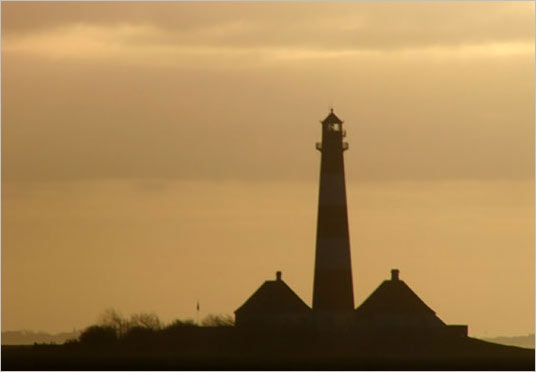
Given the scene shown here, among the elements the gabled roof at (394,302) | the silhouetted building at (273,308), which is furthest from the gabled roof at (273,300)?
the gabled roof at (394,302)

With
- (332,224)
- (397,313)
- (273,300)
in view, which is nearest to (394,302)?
(397,313)

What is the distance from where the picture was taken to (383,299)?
156m

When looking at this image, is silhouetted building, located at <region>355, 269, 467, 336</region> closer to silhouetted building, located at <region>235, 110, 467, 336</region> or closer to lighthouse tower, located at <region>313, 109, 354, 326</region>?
silhouetted building, located at <region>235, 110, 467, 336</region>

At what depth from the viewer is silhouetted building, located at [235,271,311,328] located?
6083 inches

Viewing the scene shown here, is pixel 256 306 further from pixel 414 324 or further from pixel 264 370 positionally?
pixel 264 370

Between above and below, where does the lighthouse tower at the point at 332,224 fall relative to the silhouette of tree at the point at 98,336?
above

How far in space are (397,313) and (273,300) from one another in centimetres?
488

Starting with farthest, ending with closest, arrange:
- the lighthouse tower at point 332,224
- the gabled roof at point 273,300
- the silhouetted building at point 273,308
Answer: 1. the gabled roof at point 273,300
2. the silhouetted building at point 273,308
3. the lighthouse tower at point 332,224

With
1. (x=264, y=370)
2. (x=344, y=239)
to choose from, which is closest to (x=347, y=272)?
(x=344, y=239)

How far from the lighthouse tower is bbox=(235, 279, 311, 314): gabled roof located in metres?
4.57

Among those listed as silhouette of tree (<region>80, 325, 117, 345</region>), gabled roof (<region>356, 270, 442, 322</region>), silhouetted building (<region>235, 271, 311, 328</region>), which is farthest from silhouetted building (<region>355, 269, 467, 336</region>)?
silhouette of tree (<region>80, 325, 117, 345</region>)

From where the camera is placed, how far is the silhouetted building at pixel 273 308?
154500mm

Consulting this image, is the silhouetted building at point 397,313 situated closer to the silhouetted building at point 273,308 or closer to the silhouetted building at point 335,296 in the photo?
the silhouetted building at point 335,296

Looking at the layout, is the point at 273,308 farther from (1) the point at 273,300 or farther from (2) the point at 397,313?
(2) the point at 397,313
